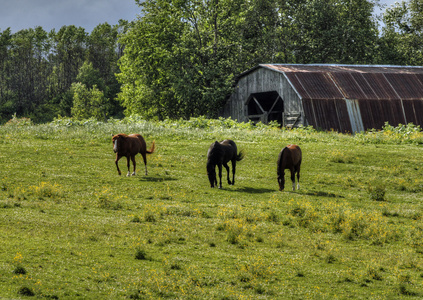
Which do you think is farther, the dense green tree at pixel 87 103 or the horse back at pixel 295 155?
Result: the dense green tree at pixel 87 103

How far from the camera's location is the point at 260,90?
2271 inches

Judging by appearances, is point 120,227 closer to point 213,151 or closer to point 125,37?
point 213,151

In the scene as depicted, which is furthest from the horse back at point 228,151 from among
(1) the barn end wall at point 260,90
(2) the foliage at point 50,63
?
(2) the foliage at point 50,63

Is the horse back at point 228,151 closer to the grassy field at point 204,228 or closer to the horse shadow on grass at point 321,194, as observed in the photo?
the grassy field at point 204,228

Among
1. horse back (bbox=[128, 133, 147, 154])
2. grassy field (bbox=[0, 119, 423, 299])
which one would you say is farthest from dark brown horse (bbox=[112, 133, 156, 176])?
grassy field (bbox=[0, 119, 423, 299])

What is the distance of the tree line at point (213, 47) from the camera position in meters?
62.1

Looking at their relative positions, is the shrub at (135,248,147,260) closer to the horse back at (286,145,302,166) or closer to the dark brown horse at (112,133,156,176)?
the horse back at (286,145,302,166)

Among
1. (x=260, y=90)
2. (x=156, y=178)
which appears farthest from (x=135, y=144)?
(x=260, y=90)

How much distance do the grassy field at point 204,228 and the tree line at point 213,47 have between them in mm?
28894

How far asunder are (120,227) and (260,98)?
4973 centimetres

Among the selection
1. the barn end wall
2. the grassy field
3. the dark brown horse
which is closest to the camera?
the grassy field

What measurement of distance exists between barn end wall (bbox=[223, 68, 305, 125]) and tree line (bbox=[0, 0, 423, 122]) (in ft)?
4.10

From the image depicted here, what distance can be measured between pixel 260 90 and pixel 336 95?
8.51 m

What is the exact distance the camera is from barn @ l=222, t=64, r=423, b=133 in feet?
170
